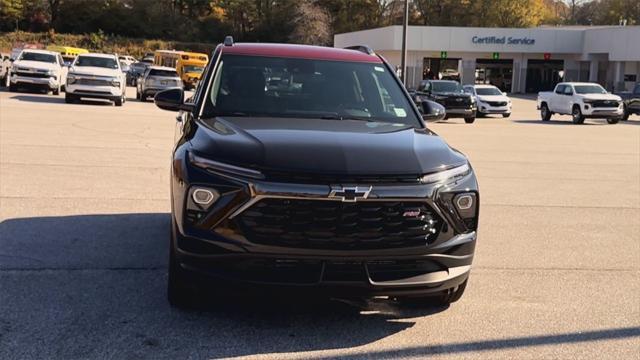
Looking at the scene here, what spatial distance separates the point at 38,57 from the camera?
3189cm

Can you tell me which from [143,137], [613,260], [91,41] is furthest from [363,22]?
[613,260]

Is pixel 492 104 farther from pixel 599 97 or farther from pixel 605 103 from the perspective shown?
pixel 605 103

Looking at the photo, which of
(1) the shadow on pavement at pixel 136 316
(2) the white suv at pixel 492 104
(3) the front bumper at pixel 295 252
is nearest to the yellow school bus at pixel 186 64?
(2) the white suv at pixel 492 104

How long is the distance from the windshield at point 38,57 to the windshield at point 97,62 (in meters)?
3.86

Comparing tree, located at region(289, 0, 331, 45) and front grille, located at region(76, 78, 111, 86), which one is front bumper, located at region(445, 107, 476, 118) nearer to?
front grille, located at region(76, 78, 111, 86)

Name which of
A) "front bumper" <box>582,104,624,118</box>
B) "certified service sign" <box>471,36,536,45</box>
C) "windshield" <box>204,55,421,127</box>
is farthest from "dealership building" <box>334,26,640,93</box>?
"windshield" <box>204,55,421,127</box>

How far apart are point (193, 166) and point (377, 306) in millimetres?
1765

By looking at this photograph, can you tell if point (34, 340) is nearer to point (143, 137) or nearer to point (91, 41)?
point (143, 137)

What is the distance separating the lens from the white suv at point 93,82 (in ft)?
89.6

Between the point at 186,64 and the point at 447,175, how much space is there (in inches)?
1821

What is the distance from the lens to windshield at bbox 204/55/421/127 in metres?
5.89

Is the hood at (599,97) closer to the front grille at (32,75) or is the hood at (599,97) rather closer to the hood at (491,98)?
the hood at (491,98)

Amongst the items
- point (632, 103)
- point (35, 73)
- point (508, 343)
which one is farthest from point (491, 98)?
point (508, 343)

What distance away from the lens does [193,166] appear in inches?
181
